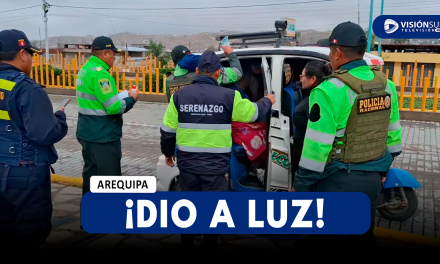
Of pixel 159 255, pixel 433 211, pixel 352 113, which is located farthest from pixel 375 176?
pixel 433 211

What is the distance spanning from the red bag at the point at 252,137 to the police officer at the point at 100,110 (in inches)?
48.8

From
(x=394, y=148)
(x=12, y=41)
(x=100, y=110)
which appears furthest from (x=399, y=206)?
(x=12, y=41)

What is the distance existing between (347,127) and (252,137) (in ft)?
5.87

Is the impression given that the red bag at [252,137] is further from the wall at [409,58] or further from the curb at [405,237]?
the wall at [409,58]

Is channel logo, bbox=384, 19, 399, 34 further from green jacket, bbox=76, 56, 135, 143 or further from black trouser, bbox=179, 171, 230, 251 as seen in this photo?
black trouser, bbox=179, 171, 230, 251

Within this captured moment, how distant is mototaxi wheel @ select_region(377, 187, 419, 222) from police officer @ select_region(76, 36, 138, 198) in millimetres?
3019

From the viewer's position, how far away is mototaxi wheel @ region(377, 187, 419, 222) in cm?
498

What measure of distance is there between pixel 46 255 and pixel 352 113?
3101 mm

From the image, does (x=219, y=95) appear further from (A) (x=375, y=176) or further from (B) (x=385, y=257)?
(B) (x=385, y=257)

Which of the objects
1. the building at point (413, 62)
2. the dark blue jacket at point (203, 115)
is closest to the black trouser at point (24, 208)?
the dark blue jacket at point (203, 115)

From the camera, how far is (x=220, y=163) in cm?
400

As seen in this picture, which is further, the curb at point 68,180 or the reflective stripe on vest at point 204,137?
the curb at point 68,180

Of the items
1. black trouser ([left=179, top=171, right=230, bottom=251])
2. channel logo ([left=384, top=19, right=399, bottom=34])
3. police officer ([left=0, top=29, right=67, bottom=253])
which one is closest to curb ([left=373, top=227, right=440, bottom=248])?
black trouser ([left=179, top=171, right=230, bottom=251])

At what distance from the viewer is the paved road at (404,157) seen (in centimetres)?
525
